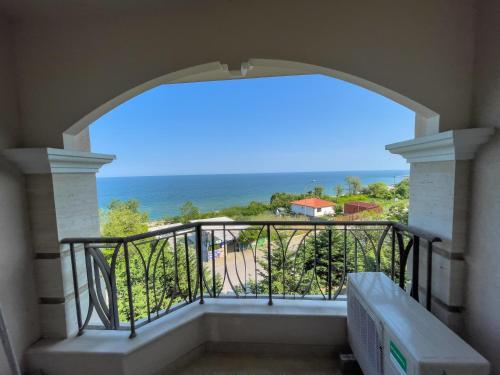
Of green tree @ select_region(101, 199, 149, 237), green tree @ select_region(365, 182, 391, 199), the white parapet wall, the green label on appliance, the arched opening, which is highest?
the arched opening

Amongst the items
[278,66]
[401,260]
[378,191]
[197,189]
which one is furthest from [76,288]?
[197,189]

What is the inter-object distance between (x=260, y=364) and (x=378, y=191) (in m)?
6.84

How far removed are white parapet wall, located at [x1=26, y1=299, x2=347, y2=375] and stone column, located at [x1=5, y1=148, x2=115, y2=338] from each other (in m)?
0.17

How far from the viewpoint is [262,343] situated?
164 centimetres

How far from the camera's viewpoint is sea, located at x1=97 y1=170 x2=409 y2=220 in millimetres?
17766

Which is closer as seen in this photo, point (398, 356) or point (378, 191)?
point (398, 356)

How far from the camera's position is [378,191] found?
689 cm

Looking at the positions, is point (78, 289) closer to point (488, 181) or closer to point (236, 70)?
point (236, 70)

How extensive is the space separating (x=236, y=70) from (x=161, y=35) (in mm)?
515

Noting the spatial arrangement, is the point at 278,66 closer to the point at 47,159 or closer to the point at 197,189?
the point at 47,159

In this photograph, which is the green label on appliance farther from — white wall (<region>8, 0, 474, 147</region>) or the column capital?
the column capital

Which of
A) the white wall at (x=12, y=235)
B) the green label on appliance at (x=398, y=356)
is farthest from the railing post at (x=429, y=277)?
the white wall at (x=12, y=235)

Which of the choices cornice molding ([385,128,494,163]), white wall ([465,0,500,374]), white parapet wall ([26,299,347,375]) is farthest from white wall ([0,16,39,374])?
white wall ([465,0,500,374])

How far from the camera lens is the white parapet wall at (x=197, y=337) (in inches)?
54.9
